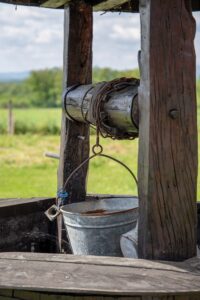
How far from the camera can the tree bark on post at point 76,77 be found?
4055mm

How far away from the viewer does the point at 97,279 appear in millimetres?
2400

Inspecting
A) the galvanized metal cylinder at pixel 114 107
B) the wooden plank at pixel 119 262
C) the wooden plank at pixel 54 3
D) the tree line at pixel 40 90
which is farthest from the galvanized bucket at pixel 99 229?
the tree line at pixel 40 90

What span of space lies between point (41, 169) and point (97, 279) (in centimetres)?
1433

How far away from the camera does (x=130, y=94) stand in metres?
3.02

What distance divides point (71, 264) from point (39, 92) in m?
66.3

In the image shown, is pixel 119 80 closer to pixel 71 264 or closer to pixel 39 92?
pixel 71 264

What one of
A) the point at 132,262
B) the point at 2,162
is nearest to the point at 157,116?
the point at 132,262

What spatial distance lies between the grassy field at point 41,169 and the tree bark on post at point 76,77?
25.5ft

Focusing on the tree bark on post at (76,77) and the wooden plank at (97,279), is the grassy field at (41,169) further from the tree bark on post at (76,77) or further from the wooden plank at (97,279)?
the wooden plank at (97,279)

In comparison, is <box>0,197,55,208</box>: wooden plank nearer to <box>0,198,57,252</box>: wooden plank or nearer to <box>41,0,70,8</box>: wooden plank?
<box>0,198,57,252</box>: wooden plank

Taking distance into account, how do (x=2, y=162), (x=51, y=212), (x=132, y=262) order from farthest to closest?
(x=2, y=162) → (x=51, y=212) → (x=132, y=262)

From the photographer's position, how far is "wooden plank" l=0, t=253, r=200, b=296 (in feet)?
7.59

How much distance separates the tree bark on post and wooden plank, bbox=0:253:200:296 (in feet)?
4.94

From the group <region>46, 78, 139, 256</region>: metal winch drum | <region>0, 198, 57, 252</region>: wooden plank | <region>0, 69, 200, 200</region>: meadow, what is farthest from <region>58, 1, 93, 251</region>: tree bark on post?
<region>0, 69, 200, 200</region>: meadow
